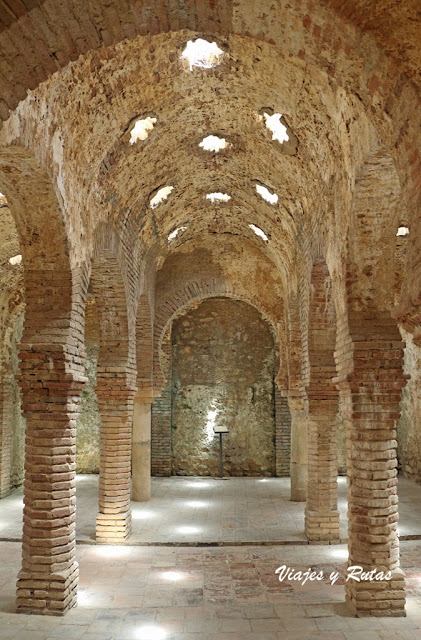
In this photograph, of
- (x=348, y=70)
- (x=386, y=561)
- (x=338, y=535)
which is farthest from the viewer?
(x=338, y=535)

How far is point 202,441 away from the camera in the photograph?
1930cm

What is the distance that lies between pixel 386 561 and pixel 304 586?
1.60m

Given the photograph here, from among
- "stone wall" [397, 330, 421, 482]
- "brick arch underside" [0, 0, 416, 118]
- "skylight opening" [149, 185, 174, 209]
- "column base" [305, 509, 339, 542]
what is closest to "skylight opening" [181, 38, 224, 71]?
"brick arch underside" [0, 0, 416, 118]

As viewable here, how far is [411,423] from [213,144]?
38.9 ft

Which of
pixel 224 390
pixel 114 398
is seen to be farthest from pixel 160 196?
pixel 224 390

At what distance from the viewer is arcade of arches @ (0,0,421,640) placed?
4.43 meters

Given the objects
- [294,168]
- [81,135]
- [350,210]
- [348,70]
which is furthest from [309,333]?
[348,70]

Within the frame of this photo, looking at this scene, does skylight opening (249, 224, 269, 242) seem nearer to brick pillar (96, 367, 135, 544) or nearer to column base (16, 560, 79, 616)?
brick pillar (96, 367, 135, 544)

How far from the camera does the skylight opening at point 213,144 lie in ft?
31.2

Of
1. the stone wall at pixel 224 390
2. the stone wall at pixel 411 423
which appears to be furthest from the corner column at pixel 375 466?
the stone wall at pixel 224 390

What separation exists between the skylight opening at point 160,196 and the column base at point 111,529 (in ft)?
18.3

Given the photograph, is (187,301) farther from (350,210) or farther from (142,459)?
(350,210)

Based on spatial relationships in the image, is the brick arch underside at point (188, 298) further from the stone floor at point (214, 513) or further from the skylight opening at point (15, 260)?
the skylight opening at point (15, 260)

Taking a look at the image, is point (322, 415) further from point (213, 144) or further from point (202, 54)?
point (202, 54)
